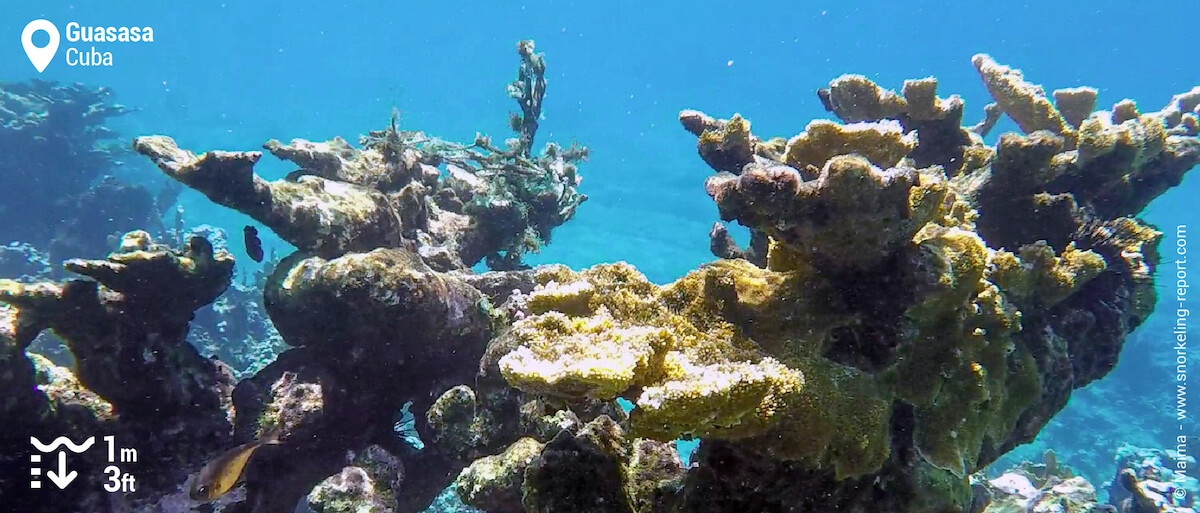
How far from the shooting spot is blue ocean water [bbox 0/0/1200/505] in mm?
40856

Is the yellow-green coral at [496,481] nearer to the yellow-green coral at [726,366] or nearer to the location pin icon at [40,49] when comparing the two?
the yellow-green coral at [726,366]

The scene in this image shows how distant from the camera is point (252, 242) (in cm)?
644

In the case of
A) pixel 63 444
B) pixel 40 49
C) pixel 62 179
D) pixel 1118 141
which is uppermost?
pixel 62 179

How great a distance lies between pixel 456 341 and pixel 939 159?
19.1ft

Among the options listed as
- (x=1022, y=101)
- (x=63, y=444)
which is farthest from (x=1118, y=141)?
(x=63, y=444)

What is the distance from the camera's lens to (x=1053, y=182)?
257 inches

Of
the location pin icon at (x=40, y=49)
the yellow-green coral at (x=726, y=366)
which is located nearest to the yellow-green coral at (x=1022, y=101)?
the yellow-green coral at (x=726, y=366)

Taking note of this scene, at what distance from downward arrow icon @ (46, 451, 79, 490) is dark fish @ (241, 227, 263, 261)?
7.48 feet

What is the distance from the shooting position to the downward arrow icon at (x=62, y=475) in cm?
489

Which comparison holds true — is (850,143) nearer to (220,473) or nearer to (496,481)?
(496,481)

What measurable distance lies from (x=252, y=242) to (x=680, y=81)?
143 ft

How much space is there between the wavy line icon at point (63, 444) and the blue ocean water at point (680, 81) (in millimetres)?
33749

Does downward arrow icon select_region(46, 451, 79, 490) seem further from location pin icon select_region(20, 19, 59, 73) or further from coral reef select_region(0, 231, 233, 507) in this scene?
location pin icon select_region(20, 19, 59, 73)

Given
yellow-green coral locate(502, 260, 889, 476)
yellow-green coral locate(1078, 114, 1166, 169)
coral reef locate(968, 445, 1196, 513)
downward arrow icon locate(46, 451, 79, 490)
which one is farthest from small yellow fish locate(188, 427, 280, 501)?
yellow-green coral locate(1078, 114, 1166, 169)
